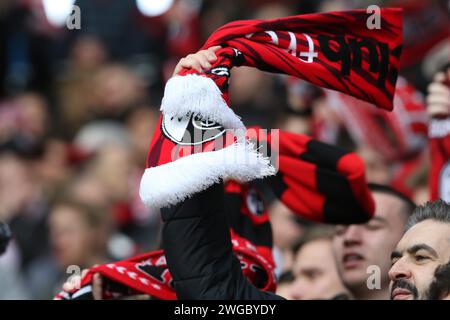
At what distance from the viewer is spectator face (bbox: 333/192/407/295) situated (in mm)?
4402

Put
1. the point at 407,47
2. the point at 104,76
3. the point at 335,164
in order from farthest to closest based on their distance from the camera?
1. the point at 104,76
2. the point at 407,47
3. the point at 335,164

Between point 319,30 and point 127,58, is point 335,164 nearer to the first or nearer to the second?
point 319,30

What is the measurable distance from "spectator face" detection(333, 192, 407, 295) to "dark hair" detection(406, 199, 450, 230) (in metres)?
0.80

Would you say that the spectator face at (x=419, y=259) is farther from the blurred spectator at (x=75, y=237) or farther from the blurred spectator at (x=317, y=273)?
the blurred spectator at (x=75, y=237)

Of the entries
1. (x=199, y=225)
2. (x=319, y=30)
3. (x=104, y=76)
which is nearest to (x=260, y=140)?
(x=319, y=30)

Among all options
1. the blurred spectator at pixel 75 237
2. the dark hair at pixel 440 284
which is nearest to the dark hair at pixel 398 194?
the dark hair at pixel 440 284

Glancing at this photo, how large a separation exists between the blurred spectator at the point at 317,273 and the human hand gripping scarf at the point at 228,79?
1152 mm

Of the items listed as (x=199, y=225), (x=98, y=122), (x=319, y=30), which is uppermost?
(x=319, y=30)

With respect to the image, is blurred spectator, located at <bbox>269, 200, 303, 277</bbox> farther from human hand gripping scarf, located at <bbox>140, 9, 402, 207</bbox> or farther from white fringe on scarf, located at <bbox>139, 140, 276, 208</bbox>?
white fringe on scarf, located at <bbox>139, 140, 276, 208</bbox>

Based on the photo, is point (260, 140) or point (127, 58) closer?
point (260, 140)

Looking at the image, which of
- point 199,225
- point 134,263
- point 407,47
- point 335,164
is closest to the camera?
point 199,225

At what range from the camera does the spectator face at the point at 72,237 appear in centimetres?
607

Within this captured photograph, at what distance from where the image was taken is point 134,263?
3934 millimetres

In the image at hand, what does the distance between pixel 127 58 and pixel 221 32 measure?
5447 millimetres
